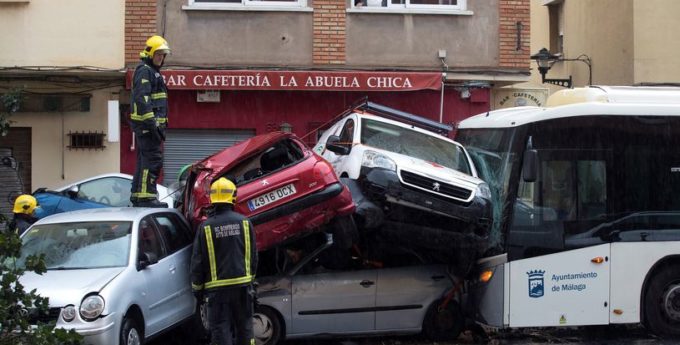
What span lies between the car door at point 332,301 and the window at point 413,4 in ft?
23.7

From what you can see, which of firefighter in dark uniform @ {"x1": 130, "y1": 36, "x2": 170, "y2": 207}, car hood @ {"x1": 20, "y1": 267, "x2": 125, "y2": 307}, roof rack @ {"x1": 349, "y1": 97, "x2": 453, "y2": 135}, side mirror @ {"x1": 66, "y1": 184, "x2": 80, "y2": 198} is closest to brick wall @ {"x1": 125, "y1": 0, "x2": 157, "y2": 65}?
side mirror @ {"x1": 66, "y1": 184, "x2": 80, "y2": 198}

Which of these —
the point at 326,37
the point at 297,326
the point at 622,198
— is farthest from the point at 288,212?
the point at 326,37

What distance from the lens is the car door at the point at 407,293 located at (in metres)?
9.55

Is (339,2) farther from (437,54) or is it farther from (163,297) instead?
(163,297)

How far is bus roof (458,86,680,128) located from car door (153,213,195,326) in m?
4.03

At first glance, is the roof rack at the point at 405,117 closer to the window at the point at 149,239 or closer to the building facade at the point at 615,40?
the window at the point at 149,239

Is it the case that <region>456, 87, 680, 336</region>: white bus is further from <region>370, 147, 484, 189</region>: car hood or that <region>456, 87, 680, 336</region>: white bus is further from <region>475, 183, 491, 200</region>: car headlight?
<region>370, 147, 484, 189</region>: car hood

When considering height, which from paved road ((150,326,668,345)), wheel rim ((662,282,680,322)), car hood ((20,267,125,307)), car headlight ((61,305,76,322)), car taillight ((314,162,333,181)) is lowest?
paved road ((150,326,668,345))

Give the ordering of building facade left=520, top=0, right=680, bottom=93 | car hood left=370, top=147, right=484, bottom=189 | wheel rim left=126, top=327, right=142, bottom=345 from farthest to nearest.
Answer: building facade left=520, top=0, right=680, bottom=93 < car hood left=370, top=147, right=484, bottom=189 < wheel rim left=126, top=327, right=142, bottom=345

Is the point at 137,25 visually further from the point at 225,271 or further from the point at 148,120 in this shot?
the point at 225,271

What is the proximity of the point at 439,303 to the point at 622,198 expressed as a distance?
2.45m

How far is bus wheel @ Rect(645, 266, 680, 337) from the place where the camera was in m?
9.75

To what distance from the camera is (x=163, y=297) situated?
27.7ft

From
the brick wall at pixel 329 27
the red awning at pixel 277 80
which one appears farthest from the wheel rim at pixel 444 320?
the brick wall at pixel 329 27
